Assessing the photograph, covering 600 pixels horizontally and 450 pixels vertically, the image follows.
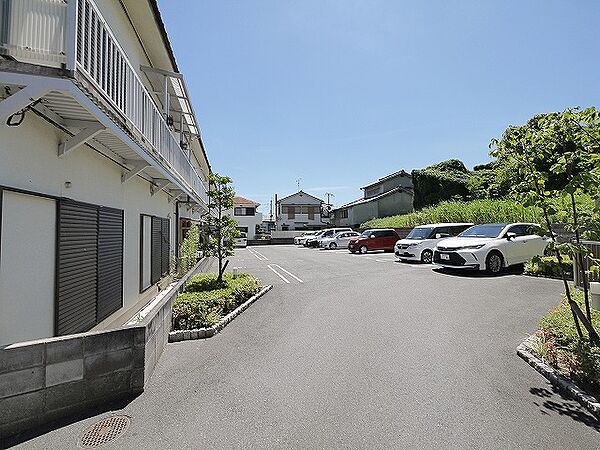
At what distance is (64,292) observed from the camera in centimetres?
442

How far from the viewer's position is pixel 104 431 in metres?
3.06

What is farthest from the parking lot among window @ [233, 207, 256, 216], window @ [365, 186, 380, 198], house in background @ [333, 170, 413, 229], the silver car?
window @ [233, 207, 256, 216]

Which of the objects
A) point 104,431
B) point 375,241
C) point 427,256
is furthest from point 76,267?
point 375,241

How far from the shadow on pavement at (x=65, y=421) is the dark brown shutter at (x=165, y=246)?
7466 millimetres

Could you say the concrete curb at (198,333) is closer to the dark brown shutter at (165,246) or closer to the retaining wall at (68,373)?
the retaining wall at (68,373)

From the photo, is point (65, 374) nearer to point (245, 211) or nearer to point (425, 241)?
point (425, 241)

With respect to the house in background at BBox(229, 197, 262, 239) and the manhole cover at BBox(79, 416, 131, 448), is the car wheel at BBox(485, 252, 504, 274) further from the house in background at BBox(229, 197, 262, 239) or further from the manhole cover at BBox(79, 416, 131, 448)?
the house in background at BBox(229, 197, 262, 239)

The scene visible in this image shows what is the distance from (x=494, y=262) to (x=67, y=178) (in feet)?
37.0

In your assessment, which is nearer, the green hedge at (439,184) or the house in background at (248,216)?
the green hedge at (439,184)

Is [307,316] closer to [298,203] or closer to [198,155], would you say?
[198,155]

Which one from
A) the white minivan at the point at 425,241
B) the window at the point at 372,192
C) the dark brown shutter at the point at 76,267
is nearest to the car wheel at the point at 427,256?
the white minivan at the point at 425,241

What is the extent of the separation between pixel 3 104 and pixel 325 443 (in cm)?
390

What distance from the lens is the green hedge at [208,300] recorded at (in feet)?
19.5

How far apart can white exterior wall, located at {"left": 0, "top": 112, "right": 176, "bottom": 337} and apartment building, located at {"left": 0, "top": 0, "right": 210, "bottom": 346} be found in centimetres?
2
